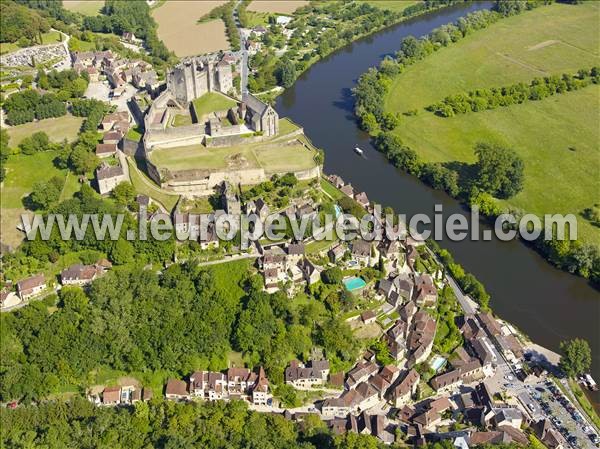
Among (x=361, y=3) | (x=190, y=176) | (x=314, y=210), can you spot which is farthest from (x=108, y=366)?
(x=361, y=3)

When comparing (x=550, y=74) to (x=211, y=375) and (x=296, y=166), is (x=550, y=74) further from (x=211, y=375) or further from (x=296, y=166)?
(x=211, y=375)

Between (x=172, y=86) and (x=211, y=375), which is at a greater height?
(x=172, y=86)

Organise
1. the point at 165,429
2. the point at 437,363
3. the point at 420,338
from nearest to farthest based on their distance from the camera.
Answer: the point at 165,429 < the point at 437,363 < the point at 420,338

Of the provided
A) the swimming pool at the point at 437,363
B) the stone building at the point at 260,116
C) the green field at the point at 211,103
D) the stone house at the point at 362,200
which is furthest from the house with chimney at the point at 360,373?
the green field at the point at 211,103

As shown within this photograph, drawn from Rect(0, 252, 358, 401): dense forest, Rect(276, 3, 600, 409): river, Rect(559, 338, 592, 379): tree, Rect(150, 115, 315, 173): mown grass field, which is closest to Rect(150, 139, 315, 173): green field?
Rect(150, 115, 315, 173): mown grass field

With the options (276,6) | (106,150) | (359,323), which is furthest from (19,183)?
(276,6)

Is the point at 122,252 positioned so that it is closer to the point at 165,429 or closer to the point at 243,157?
the point at 243,157
